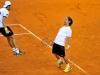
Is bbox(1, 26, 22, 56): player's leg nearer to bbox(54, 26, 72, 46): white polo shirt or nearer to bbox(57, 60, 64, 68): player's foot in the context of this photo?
bbox(57, 60, 64, 68): player's foot

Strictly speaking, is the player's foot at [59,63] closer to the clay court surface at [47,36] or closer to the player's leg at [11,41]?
the clay court surface at [47,36]

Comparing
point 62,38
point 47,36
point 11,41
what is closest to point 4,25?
point 11,41

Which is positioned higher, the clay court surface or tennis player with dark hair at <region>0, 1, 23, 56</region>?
tennis player with dark hair at <region>0, 1, 23, 56</region>

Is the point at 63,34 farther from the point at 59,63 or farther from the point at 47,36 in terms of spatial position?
the point at 47,36

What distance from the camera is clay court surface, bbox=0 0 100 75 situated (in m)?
15.3

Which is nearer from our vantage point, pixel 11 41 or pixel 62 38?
pixel 62 38

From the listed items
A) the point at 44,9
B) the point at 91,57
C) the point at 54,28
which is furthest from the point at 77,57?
the point at 44,9

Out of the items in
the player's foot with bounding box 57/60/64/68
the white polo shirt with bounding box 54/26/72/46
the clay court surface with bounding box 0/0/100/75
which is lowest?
the clay court surface with bounding box 0/0/100/75

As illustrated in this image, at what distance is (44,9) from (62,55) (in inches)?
403

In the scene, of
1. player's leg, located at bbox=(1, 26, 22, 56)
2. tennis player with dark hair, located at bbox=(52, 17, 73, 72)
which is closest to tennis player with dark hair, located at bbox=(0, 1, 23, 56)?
player's leg, located at bbox=(1, 26, 22, 56)

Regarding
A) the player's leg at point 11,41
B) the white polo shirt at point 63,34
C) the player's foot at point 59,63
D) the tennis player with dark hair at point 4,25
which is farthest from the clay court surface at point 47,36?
the white polo shirt at point 63,34

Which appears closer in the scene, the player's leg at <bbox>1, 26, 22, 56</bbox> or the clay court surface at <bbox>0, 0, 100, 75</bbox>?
the clay court surface at <bbox>0, 0, 100, 75</bbox>

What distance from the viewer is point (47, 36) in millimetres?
19297

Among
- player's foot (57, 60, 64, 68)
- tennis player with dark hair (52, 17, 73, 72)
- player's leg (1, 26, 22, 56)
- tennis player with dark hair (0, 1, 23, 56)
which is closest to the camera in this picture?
tennis player with dark hair (52, 17, 73, 72)
